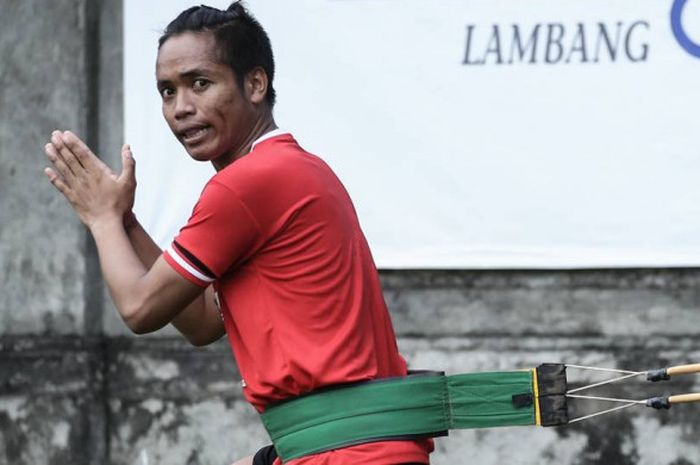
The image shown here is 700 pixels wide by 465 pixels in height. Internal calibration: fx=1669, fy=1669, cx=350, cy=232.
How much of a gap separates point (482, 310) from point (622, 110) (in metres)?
1.01

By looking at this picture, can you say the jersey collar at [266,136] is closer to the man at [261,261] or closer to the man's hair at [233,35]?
the man at [261,261]

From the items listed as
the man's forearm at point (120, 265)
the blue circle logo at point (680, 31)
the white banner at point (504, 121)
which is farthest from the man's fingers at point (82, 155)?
the blue circle logo at point (680, 31)

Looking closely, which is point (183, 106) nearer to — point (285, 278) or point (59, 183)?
point (59, 183)

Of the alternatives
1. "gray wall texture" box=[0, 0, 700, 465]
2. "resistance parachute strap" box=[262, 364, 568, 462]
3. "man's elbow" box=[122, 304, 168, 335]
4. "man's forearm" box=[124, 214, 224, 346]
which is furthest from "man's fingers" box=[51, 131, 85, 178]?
"gray wall texture" box=[0, 0, 700, 465]

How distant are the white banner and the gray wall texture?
21 cm

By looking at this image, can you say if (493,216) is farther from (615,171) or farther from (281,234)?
(281,234)

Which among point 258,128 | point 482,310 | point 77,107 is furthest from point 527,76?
point 258,128

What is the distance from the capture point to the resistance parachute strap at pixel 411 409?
3711 mm

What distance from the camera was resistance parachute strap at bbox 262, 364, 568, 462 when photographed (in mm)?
3711

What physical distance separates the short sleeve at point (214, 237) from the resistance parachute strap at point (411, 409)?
0.35 metres

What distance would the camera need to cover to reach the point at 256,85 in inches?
158

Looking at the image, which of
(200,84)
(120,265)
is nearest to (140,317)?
(120,265)

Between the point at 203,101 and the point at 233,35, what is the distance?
0.20 metres

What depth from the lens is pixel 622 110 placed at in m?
6.61
